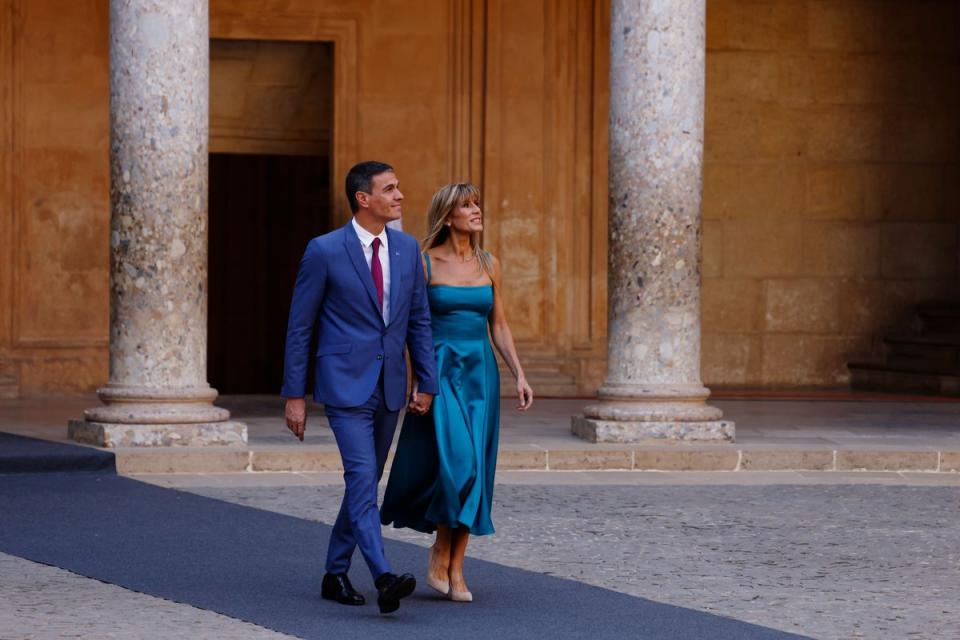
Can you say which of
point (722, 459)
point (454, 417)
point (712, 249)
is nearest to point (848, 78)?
point (712, 249)

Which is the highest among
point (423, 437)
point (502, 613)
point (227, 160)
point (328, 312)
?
point (227, 160)

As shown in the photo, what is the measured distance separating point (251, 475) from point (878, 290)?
29.7 feet

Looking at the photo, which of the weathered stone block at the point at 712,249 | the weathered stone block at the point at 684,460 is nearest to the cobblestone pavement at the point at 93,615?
the weathered stone block at the point at 684,460

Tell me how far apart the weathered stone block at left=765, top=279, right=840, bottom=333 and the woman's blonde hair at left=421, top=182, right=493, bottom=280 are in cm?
1106

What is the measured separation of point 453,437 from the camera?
7.14 m

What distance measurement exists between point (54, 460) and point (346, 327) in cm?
461

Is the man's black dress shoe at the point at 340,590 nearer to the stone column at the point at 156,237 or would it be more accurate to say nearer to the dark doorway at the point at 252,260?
the stone column at the point at 156,237

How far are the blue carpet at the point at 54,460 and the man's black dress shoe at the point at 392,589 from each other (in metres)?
4.86

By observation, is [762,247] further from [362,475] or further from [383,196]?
[362,475]

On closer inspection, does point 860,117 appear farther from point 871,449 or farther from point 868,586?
point 868,586

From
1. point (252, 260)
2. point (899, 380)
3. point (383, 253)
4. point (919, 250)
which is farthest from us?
point (252, 260)

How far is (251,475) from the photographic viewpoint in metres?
11.2

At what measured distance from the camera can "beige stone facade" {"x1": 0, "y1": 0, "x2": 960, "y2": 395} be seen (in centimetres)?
1634

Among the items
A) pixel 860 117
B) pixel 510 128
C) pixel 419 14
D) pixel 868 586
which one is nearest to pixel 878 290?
pixel 860 117
